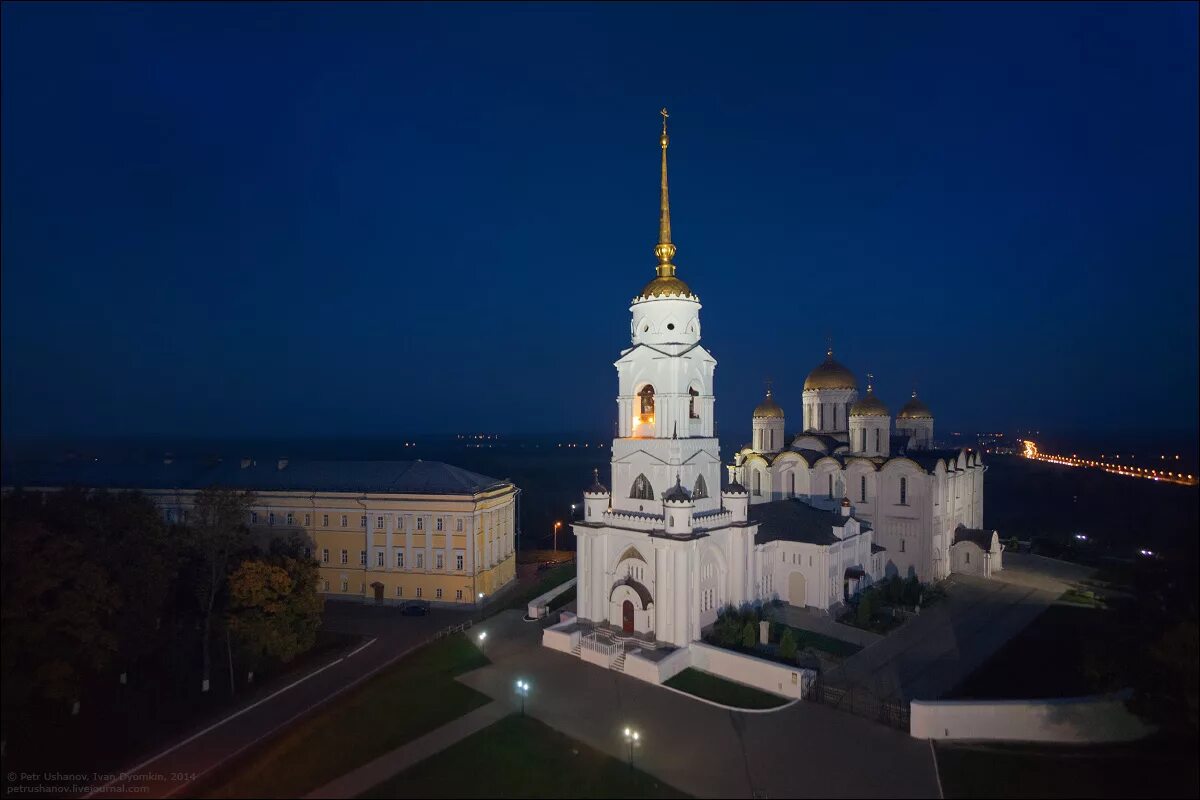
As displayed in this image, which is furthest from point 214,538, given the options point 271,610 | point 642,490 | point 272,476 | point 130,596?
point 642,490

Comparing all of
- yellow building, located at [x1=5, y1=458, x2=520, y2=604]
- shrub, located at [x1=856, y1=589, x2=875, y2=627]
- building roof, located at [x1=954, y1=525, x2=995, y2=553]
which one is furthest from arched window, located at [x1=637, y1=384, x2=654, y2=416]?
building roof, located at [x1=954, y1=525, x2=995, y2=553]

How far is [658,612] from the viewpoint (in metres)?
24.2

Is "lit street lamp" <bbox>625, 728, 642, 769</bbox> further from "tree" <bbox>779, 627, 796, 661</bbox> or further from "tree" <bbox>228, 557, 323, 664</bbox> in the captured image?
"tree" <bbox>228, 557, 323, 664</bbox>

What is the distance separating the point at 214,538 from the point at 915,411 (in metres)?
38.4

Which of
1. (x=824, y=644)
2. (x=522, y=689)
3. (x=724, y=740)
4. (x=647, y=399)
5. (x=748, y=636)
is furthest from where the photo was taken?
(x=647, y=399)

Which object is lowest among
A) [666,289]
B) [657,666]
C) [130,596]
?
[657,666]

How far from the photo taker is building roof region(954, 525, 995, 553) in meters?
35.3

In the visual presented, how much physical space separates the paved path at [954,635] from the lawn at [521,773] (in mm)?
8210

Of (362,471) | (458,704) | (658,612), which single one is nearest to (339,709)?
(458,704)

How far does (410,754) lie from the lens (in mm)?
17750

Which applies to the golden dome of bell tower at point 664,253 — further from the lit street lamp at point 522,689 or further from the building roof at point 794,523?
the lit street lamp at point 522,689

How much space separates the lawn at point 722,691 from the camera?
20281 millimetres

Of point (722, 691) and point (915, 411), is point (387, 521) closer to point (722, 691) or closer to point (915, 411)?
point (722, 691)

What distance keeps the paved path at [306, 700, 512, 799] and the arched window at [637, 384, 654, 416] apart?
1145 centimetres
